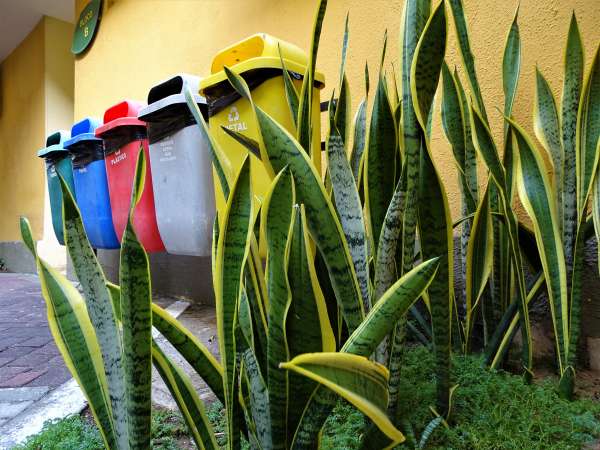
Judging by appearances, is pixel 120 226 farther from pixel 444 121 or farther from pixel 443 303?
pixel 443 303

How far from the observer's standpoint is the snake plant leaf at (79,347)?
24.7 inches

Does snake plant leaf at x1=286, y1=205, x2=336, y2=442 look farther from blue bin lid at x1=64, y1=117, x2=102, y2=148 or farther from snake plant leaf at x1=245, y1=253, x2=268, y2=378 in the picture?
blue bin lid at x1=64, y1=117, x2=102, y2=148

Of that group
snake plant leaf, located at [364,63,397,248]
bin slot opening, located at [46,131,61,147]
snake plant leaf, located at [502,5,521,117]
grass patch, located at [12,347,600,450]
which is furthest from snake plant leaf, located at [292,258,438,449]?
bin slot opening, located at [46,131,61,147]

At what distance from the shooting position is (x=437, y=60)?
2.30 feet

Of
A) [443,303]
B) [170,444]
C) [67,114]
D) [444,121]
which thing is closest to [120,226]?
[170,444]

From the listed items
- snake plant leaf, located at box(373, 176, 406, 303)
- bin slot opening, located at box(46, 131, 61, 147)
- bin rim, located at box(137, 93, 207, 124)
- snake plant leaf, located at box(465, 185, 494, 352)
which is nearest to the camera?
snake plant leaf, located at box(373, 176, 406, 303)

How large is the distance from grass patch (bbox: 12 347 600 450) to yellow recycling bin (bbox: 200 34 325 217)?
2.46ft

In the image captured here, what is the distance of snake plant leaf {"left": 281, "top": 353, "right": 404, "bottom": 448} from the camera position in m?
0.39

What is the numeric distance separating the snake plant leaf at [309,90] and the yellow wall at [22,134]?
5402 mm

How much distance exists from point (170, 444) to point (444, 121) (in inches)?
43.1

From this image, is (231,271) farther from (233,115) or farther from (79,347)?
(233,115)

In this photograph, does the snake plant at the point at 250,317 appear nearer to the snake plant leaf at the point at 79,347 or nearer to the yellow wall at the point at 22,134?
the snake plant leaf at the point at 79,347

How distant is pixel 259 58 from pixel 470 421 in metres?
1.27

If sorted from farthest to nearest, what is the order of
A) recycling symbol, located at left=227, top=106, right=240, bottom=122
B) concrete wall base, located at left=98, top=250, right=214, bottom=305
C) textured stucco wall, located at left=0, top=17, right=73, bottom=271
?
textured stucco wall, located at left=0, top=17, right=73, bottom=271 < concrete wall base, located at left=98, top=250, right=214, bottom=305 < recycling symbol, located at left=227, top=106, right=240, bottom=122
